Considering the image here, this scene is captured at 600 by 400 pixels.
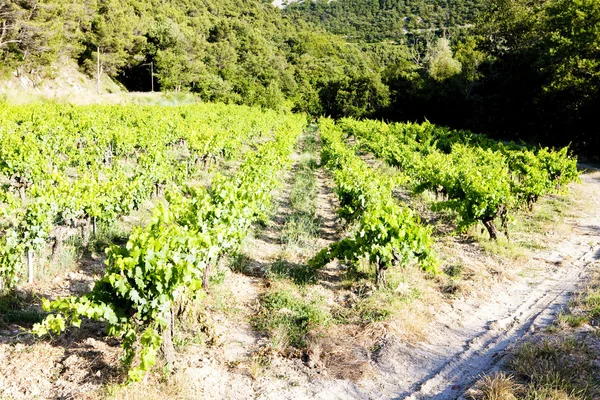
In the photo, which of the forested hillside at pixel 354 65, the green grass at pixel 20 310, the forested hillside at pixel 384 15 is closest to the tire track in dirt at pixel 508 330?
the green grass at pixel 20 310

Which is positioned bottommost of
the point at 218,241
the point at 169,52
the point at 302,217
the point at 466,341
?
the point at 466,341

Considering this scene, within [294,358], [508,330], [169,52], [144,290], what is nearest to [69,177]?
[144,290]

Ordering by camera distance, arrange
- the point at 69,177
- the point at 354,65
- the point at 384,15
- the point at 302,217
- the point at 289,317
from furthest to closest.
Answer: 1. the point at 384,15
2. the point at 354,65
3. the point at 69,177
4. the point at 302,217
5. the point at 289,317

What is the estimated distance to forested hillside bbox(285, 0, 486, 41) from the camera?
11838cm

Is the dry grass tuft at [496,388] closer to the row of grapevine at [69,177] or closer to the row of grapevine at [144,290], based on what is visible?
the row of grapevine at [144,290]

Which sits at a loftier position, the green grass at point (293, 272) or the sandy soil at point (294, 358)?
the green grass at point (293, 272)

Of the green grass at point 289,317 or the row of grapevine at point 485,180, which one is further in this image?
the row of grapevine at point 485,180

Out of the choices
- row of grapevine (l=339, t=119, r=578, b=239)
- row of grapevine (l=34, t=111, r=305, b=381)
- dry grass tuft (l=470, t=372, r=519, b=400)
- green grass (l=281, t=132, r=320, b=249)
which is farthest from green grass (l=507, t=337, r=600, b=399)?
green grass (l=281, t=132, r=320, b=249)

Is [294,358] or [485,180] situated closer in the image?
[294,358]

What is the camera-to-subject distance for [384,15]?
149m

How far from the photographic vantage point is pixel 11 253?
5.52 meters

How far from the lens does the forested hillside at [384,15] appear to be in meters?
118

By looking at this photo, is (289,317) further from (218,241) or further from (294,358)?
(218,241)

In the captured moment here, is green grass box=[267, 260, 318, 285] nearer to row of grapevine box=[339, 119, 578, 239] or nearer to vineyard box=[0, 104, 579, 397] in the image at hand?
vineyard box=[0, 104, 579, 397]
